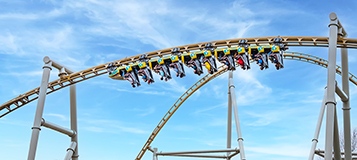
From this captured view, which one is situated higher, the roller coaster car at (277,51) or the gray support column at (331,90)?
the roller coaster car at (277,51)

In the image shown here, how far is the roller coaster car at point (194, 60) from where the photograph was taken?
11695 mm

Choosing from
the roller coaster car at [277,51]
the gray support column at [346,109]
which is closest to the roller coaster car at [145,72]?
the roller coaster car at [277,51]

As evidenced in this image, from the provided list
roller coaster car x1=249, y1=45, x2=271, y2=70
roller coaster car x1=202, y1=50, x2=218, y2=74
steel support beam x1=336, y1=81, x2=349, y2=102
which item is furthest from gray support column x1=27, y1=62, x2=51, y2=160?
steel support beam x1=336, y1=81, x2=349, y2=102

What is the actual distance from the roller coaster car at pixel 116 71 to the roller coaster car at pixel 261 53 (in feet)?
13.2

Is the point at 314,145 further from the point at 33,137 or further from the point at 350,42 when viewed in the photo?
the point at 33,137

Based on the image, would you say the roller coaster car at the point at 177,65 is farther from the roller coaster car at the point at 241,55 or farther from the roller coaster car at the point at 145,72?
the roller coaster car at the point at 241,55

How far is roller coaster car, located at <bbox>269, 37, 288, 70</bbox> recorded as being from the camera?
1105cm

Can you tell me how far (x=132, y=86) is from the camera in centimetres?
1255

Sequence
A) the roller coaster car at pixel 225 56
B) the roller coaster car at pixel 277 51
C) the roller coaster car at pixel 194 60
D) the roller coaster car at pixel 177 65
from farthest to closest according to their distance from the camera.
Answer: the roller coaster car at pixel 177 65 → the roller coaster car at pixel 194 60 → the roller coaster car at pixel 225 56 → the roller coaster car at pixel 277 51

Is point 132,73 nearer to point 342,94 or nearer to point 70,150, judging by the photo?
point 70,150

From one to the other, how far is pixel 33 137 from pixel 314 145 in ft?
28.5

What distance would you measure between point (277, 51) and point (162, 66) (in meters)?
3.38

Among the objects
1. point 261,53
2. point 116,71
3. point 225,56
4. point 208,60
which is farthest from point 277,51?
point 116,71

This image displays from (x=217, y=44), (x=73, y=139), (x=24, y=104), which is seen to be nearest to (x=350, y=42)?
(x=217, y=44)
